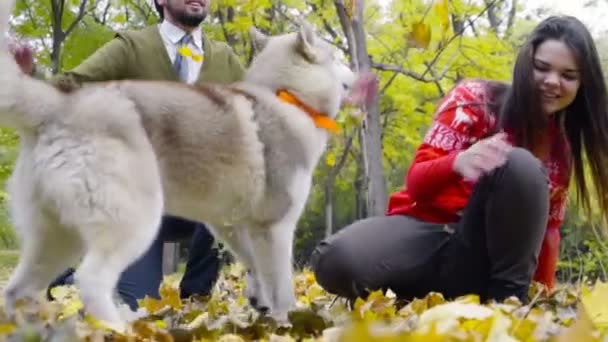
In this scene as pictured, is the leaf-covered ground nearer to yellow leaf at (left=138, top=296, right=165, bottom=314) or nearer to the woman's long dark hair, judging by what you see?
yellow leaf at (left=138, top=296, right=165, bottom=314)

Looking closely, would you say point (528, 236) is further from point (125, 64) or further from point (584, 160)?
point (125, 64)

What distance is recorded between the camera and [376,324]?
132 centimetres

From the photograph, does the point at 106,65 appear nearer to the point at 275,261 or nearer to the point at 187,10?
the point at 187,10

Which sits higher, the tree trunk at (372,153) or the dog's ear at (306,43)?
the dog's ear at (306,43)

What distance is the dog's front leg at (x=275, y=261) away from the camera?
142 inches

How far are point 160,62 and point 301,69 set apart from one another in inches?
35.8

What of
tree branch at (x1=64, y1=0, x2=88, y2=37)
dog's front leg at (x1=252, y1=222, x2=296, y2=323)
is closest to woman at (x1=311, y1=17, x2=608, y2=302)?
dog's front leg at (x1=252, y1=222, x2=296, y2=323)

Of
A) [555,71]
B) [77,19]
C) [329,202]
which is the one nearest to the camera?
[555,71]

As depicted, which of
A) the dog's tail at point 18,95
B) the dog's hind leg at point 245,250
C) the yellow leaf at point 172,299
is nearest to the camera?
the dog's tail at point 18,95

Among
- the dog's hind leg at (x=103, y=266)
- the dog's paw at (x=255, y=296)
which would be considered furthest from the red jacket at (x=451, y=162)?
the dog's hind leg at (x=103, y=266)

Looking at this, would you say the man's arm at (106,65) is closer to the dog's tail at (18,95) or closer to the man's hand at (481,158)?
the dog's tail at (18,95)

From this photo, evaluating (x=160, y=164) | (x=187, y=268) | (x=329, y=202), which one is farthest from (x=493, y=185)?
(x=329, y=202)

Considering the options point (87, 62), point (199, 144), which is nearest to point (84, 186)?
point (199, 144)

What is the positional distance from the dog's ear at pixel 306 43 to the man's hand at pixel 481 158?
44.6 inches
